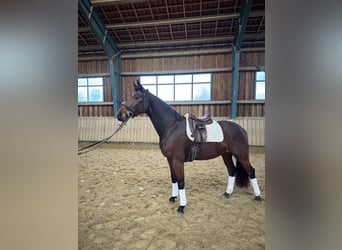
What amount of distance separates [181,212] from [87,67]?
668cm

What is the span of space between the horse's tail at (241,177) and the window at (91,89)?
581cm

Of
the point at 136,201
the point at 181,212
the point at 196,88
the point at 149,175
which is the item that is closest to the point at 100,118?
the point at 196,88

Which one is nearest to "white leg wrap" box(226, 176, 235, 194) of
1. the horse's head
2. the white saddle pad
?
the white saddle pad

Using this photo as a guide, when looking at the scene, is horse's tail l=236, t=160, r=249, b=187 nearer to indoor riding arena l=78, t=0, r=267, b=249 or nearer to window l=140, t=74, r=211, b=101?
indoor riding arena l=78, t=0, r=267, b=249

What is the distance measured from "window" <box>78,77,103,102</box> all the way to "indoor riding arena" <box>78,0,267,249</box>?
0.12ft

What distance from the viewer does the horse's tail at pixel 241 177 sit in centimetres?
209

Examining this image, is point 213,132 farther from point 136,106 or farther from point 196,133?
point 136,106

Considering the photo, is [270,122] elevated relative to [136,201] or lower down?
elevated

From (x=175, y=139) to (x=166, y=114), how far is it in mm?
294

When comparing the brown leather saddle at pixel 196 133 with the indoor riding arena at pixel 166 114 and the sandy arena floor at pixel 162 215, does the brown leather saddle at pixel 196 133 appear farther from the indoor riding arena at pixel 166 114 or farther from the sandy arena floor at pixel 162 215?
the sandy arena floor at pixel 162 215

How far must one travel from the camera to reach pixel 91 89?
263 inches

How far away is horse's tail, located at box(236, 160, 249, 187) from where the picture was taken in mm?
2092
